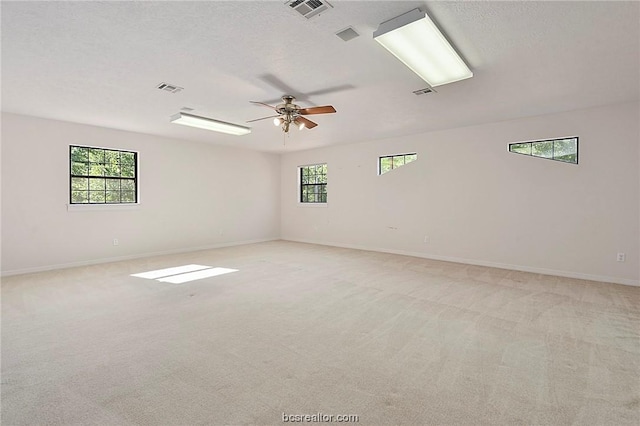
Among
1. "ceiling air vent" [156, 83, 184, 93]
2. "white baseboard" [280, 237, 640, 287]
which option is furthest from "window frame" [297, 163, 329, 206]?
"ceiling air vent" [156, 83, 184, 93]

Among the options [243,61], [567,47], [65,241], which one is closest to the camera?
[567,47]

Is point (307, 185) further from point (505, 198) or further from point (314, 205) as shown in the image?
point (505, 198)

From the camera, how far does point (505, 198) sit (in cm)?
516

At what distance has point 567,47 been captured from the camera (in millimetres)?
2695

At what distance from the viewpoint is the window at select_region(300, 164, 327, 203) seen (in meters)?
7.93

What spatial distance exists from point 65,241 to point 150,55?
4153 millimetres

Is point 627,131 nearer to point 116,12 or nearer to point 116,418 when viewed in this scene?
point 116,12

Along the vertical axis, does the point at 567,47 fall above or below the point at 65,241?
above

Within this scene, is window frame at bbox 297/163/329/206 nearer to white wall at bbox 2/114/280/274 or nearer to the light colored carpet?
white wall at bbox 2/114/280/274

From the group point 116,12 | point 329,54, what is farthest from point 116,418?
point 329,54

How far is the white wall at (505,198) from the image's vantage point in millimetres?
4277

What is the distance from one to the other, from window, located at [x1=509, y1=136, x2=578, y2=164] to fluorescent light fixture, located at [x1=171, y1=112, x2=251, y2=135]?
4.71 metres

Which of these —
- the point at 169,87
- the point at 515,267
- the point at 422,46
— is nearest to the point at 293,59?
the point at 422,46

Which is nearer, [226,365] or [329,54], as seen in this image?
[226,365]
